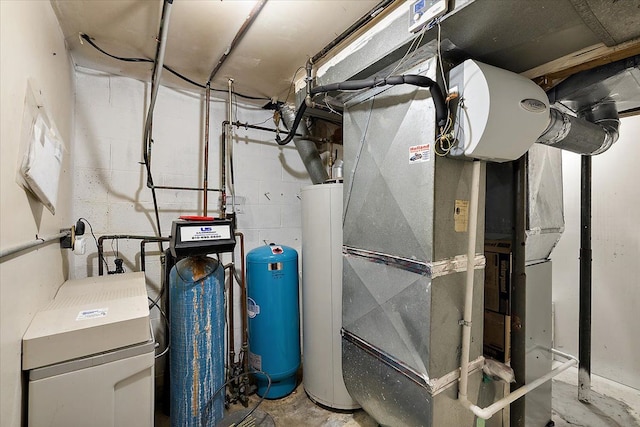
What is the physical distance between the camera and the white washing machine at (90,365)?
0.83m

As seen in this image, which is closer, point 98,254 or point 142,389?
point 142,389

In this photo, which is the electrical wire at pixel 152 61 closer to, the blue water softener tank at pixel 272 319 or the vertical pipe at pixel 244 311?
the vertical pipe at pixel 244 311

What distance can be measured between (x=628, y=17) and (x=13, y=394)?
226 cm

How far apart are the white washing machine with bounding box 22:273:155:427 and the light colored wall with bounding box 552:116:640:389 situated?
10.9ft

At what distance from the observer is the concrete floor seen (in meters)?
1.81

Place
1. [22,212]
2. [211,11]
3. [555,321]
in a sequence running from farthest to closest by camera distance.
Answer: [555,321]
[211,11]
[22,212]

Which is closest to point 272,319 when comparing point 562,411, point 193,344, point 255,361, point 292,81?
point 255,361

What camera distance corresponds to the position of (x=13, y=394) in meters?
0.75

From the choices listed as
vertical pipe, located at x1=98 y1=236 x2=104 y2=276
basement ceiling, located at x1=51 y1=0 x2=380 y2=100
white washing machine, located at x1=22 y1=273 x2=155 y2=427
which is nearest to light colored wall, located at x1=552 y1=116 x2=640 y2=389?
basement ceiling, located at x1=51 y1=0 x2=380 y2=100

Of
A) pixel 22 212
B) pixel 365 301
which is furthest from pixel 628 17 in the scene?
pixel 22 212

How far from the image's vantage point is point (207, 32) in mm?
1503

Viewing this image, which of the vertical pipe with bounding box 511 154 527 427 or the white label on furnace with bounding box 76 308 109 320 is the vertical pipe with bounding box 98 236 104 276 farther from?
the vertical pipe with bounding box 511 154 527 427

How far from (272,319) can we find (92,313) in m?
1.23

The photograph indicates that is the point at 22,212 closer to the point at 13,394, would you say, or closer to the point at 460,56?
the point at 13,394
